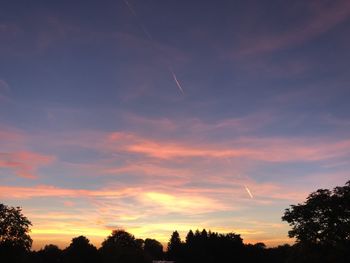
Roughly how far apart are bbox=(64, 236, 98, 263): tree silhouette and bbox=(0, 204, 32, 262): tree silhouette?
70295mm

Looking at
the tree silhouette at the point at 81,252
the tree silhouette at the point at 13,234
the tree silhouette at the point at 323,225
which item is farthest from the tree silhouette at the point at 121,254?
the tree silhouette at the point at 323,225

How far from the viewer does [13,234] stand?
86375mm

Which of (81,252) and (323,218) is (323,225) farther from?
(81,252)

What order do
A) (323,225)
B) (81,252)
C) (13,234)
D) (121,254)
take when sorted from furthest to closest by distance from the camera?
1. (81,252)
2. (121,254)
3. (13,234)
4. (323,225)

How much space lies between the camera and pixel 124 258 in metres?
151

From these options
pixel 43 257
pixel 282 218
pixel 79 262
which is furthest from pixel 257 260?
pixel 282 218

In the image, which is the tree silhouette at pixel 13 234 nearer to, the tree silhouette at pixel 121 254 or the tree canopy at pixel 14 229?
the tree canopy at pixel 14 229

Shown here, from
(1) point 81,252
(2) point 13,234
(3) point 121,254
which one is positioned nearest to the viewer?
(2) point 13,234

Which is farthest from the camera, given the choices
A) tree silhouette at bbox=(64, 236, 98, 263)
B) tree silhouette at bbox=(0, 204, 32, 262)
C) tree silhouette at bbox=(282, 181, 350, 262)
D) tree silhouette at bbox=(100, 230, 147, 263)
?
tree silhouette at bbox=(64, 236, 98, 263)

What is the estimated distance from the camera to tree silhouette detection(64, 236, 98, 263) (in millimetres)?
154625

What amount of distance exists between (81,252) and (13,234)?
73.9 m

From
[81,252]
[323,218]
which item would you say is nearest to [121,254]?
[81,252]

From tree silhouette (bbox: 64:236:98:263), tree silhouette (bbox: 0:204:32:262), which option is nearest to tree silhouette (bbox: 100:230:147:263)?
tree silhouette (bbox: 64:236:98:263)

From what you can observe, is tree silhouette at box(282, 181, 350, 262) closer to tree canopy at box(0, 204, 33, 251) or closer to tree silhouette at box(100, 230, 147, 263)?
tree canopy at box(0, 204, 33, 251)
